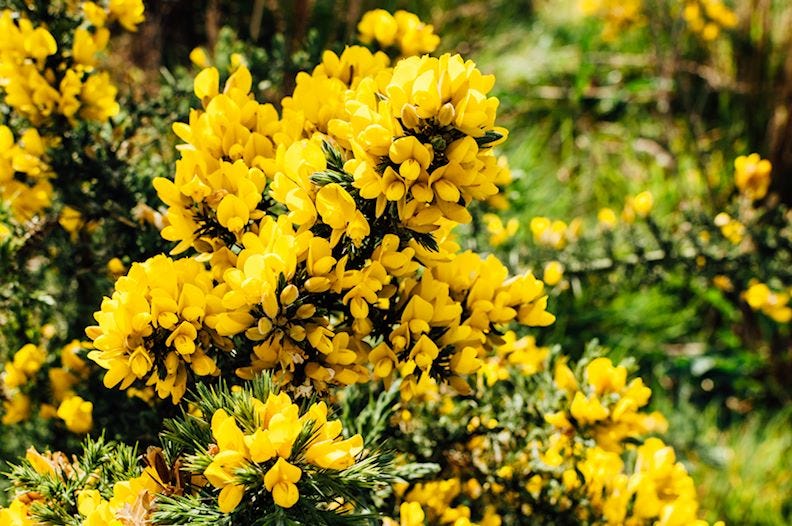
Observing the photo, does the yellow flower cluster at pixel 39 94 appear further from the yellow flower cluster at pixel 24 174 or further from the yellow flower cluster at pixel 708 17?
the yellow flower cluster at pixel 708 17

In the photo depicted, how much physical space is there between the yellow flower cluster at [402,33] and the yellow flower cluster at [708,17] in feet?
6.95

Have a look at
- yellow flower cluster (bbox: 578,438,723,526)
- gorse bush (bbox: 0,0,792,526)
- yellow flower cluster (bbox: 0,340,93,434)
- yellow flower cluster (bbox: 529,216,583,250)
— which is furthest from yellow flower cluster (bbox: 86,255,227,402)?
yellow flower cluster (bbox: 529,216,583,250)

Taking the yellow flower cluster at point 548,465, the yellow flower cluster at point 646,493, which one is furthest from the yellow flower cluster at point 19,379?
the yellow flower cluster at point 646,493

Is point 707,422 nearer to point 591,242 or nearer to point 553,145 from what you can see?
point 591,242

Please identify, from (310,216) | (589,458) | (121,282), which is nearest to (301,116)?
(310,216)

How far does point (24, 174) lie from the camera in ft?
3.63

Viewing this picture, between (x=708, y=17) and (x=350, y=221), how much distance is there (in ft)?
9.53

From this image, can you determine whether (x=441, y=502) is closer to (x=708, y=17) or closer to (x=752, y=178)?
(x=752, y=178)

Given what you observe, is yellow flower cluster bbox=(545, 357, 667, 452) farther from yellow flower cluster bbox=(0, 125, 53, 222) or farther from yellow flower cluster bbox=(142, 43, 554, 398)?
yellow flower cluster bbox=(0, 125, 53, 222)

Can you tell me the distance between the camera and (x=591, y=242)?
1.81m

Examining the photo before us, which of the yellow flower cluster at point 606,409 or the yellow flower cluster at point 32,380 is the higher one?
the yellow flower cluster at point 606,409

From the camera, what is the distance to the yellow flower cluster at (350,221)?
695 millimetres

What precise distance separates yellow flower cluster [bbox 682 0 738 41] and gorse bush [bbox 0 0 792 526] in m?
2.22

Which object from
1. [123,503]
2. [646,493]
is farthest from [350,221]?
[646,493]
